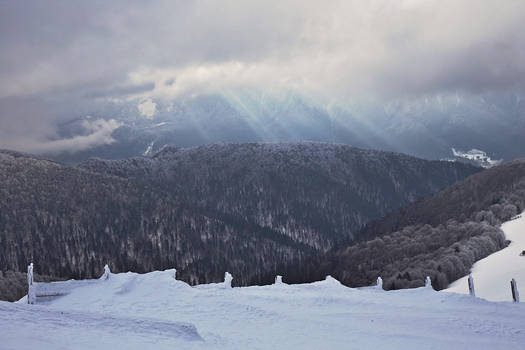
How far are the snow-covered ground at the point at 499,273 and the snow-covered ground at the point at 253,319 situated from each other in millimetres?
44261

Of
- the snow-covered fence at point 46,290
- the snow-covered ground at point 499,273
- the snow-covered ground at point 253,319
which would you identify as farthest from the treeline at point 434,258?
the snow-covered fence at point 46,290

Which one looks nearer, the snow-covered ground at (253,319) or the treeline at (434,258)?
the snow-covered ground at (253,319)

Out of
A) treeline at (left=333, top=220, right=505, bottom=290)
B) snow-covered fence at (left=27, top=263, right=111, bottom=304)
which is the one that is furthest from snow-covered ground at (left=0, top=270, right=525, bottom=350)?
treeline at (left=333, top=220, right=505, bottom=290)

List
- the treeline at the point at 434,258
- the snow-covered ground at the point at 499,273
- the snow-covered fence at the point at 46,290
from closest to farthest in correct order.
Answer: the snow-covered fence at the point at 46,290 → the snow-covered ground at the point at 499,273 → the treeline at the point at 434,258

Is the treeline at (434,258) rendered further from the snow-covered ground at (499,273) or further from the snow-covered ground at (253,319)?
the snow-covered ground at (253,319)

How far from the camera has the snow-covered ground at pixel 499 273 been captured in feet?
307

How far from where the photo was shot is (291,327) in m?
40.9

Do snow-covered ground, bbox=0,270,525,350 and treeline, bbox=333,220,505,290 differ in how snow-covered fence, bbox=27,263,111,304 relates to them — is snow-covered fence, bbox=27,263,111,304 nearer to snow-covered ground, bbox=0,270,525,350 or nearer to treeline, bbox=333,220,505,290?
snow-covered ground, bbox=0,270,525,350

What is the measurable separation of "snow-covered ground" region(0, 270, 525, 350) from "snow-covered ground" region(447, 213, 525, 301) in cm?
4426

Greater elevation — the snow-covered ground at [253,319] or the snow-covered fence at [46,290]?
the snow-covered fence at [46,290]

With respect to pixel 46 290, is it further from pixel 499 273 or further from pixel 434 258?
pixel 434 258

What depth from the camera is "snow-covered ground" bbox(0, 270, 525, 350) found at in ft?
105

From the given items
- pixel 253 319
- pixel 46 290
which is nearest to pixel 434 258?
pixel 253 319

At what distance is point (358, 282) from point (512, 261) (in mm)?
73900
